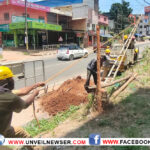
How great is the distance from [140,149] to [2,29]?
28244 millimetres

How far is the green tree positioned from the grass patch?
53.6 metres

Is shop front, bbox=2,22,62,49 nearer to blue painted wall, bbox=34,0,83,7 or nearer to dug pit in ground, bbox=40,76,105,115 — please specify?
blue painted wall, bbox=34,0,83,7

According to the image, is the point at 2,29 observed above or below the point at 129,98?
above

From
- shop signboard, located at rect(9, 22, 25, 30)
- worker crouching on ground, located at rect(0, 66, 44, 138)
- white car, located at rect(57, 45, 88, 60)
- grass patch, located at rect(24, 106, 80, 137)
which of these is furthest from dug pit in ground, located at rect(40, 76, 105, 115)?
shop signboard, located at rect(9, 22, 25, 30)

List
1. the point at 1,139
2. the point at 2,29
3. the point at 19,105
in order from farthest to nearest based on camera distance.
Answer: the point at 2,29 → the point at 19,105 → the point at 1,139

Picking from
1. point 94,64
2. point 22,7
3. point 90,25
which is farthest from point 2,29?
point 94,64

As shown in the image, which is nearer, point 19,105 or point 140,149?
point 19,105

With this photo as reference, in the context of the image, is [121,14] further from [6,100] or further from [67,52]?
[6,100]

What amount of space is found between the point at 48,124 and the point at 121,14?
193ft

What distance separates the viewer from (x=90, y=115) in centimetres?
454

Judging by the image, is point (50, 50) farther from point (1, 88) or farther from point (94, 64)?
point (1, 88)

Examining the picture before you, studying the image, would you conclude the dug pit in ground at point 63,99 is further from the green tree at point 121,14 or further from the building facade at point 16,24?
the green tree at point 121,14

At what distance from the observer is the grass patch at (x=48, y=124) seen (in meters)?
4.56

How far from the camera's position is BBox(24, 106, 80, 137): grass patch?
4.56 m
